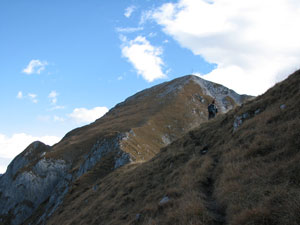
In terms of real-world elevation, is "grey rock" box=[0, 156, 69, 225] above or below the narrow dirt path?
above

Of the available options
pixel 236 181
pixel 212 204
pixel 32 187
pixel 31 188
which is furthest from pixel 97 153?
pixel 236 181

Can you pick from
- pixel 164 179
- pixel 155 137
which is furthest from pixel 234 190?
pixel 155 137

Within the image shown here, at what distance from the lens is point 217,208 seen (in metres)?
8.39

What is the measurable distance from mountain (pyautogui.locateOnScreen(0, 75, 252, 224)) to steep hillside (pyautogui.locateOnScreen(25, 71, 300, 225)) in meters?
25.4

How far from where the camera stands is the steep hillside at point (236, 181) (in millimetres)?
6550

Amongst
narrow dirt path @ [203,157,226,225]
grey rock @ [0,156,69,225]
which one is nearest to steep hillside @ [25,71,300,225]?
narrow dirt path @ [203,157,226,225]

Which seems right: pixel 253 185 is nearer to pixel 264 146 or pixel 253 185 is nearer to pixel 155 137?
pixel 264 146

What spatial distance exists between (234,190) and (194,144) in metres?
10.6

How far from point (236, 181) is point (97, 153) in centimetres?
5917

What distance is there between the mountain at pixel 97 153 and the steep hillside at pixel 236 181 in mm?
25363

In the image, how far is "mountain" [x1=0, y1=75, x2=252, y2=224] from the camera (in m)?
49.5

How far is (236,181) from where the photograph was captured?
8.79 m

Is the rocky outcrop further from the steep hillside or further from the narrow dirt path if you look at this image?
the narrow dirt path

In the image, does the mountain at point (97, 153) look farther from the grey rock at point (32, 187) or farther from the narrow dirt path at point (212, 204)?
A: the narrow dirt path at point (212, 204)
